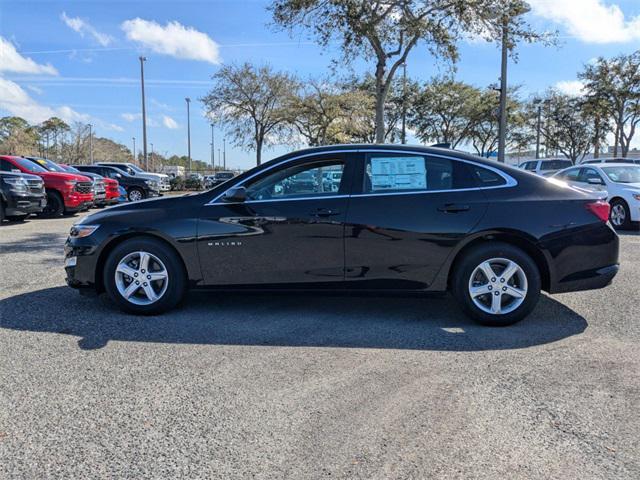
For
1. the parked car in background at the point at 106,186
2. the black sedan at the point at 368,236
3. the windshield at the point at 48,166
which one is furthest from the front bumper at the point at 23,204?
the black sedan at the point at 368,236

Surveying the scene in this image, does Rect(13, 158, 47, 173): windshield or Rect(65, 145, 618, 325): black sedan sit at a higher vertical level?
Rect(13, 158, 47, 173): windshield

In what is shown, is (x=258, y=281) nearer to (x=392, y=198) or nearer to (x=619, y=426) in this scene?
(x=392, y=198)

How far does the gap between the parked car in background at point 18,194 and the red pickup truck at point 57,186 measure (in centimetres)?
140

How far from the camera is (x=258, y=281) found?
4738mm

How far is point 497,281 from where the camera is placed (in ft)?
14.9

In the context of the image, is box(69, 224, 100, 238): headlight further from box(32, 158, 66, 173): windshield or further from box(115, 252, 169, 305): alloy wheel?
box(32, 158, 66, 173): windshield

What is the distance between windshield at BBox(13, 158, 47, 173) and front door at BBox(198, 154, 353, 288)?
11658 millimetres

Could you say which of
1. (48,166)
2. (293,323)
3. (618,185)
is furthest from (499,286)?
(48,166)

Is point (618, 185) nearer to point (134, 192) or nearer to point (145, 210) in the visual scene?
point (145, 210)

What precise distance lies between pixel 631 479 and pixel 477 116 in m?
37.8

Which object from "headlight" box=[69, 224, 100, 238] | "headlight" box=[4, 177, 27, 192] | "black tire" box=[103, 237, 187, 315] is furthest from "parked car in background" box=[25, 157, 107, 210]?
"black tire" box=[103, 237, 187, 315]

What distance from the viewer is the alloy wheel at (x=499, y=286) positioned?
4.52 meters

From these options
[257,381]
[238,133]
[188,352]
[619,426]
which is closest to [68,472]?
[257,381]

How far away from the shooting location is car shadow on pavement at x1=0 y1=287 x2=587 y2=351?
13.9 ft
